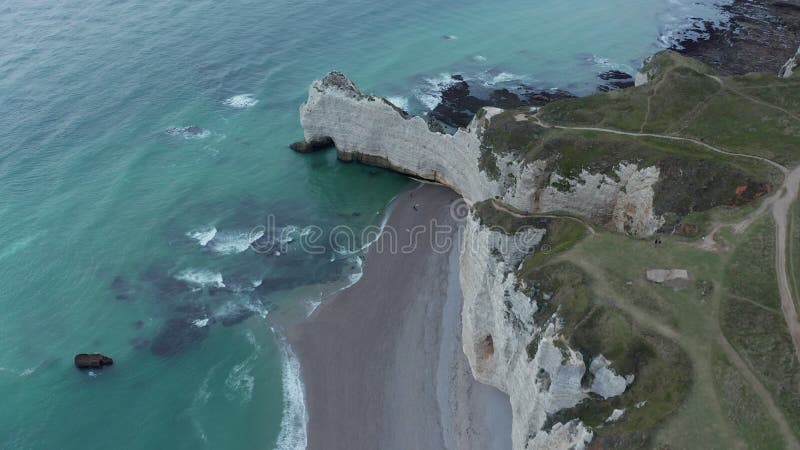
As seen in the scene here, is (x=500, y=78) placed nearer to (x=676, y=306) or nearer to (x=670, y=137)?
(x=670, y=137)

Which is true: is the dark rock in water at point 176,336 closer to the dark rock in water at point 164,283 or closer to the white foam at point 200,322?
the white foam at point 200,322

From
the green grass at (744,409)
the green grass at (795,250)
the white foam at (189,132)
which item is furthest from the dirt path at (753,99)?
the white foam at (189,132)

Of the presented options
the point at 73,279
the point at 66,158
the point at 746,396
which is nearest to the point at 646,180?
the point at 746,396

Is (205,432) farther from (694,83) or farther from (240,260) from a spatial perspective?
(694,83)

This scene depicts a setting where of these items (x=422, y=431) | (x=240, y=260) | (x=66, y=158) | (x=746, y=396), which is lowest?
(x=422, y=431)

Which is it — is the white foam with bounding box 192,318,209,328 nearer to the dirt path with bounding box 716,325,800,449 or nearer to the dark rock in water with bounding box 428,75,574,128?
the dirt path with bounding box 716,325,800,449

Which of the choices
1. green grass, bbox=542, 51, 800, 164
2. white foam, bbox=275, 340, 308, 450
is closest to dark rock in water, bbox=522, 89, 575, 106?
green grass, bbox=542, 51, 800, 164
